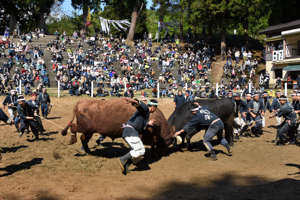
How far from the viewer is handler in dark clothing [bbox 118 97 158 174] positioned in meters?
6.94

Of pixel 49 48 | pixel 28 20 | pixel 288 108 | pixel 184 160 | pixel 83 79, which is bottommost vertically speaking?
pixel 184 160

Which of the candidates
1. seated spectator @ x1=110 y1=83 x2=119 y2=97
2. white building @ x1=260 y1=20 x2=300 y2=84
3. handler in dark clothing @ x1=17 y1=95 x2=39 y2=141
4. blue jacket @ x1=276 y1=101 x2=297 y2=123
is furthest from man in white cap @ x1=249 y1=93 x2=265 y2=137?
white building @ x1=260 y1=20 x2=300 y2=84

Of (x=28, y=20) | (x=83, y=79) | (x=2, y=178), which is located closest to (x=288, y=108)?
(x=2, y=178)

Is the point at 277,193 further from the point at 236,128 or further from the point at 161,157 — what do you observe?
the point at 236,128

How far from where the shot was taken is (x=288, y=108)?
10.1 meters

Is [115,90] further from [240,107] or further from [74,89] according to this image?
[240,107]

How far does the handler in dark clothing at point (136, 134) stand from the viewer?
22.8 ft

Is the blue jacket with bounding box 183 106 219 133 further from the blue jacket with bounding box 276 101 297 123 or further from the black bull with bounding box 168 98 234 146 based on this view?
the blue jacket with bounding box 276 101 297 123

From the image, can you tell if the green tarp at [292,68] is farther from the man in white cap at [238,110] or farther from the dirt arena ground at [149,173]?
the dirt arena ground at [149,173]

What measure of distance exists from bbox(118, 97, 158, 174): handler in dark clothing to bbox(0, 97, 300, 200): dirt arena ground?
39cm

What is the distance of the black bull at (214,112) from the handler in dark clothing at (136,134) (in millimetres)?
2419

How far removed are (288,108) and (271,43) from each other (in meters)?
25.8

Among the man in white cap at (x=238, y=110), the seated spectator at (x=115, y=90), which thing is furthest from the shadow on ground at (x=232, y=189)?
the seated spectator at (x=115, y=90)

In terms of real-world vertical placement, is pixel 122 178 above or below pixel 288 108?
below
